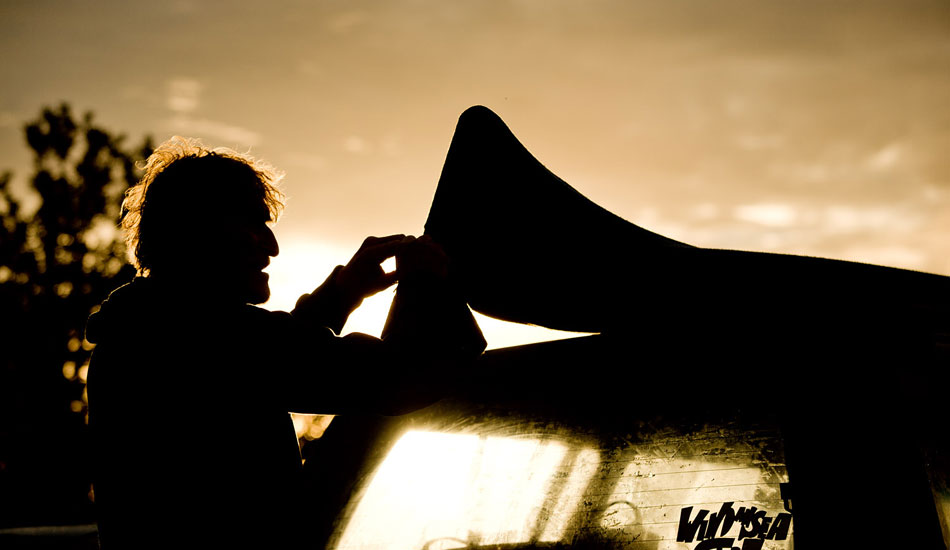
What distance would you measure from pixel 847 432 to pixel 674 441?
40cm

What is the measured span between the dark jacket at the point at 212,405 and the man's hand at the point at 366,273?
247mm

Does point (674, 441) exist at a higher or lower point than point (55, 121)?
lower

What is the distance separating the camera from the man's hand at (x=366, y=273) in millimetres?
1630

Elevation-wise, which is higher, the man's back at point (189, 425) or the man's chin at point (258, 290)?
the man's chin at point (258, 290)

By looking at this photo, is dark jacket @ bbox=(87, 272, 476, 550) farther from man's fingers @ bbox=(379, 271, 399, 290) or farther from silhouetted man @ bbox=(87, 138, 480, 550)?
man's fingers @ bbox=(379, 271, 399, 290)

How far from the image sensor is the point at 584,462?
1823mm

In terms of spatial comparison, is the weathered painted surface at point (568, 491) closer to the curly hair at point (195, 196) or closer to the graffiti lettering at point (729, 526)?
the graffiti lettering at point (729, 526)

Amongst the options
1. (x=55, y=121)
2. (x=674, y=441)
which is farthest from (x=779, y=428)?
(x=55, y=121)

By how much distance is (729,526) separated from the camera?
150 cm

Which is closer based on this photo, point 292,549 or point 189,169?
point 292,549

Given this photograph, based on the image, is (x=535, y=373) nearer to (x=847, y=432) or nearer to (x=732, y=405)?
(x=732, y=405)

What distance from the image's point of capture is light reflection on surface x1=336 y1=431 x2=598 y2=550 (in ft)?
5.96

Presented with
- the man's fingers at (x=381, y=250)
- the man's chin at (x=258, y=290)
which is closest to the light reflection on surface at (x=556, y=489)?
the man's fingers at (x=381, y=250)

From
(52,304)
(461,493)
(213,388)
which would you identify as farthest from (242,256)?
(52,304)
